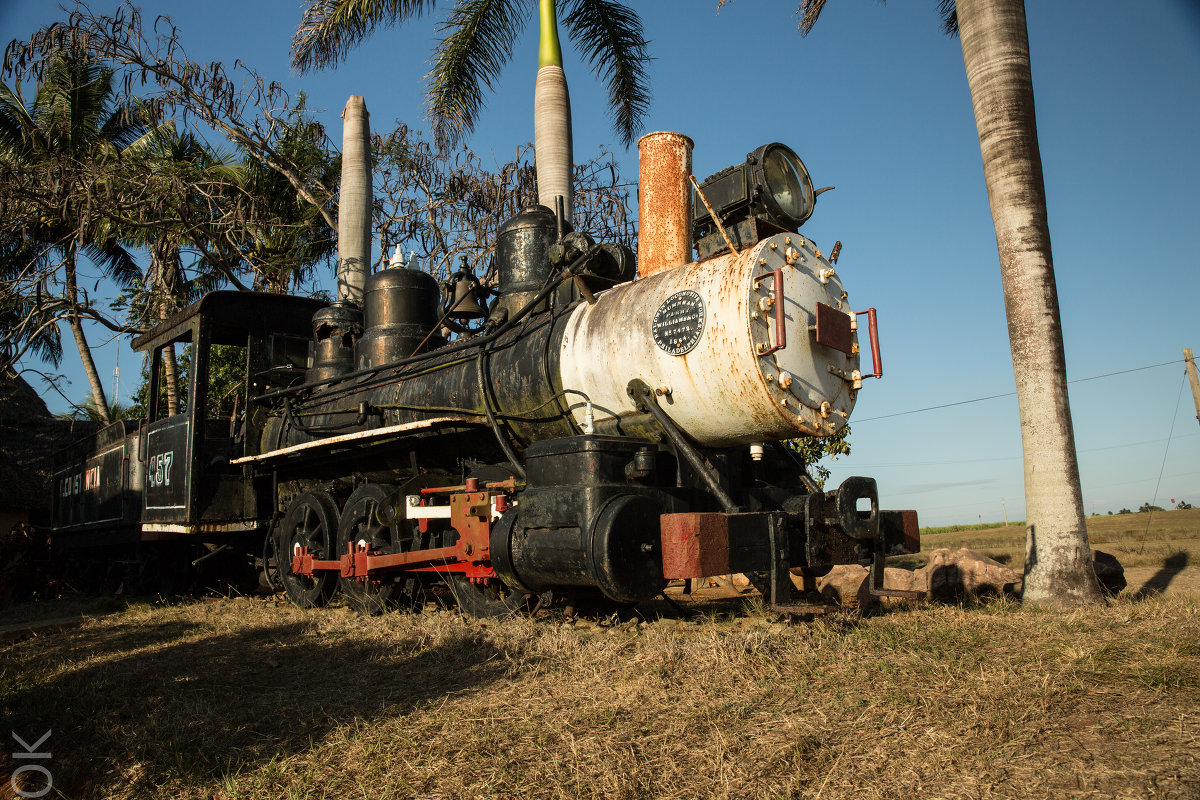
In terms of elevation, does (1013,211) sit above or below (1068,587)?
above

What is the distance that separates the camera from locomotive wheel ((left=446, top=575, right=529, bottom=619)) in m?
4.75

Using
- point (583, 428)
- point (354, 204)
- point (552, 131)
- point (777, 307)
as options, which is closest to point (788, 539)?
point (777, 307)

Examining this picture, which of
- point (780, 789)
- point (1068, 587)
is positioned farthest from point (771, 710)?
point (1068, 587)

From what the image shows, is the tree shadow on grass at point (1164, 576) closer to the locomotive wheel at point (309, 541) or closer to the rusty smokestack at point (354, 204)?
the locomotive wheel at point (309, 541)

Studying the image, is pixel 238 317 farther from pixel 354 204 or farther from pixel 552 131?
pixel 354 204

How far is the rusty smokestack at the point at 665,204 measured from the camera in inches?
191

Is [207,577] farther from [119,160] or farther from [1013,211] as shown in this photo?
[119,160]

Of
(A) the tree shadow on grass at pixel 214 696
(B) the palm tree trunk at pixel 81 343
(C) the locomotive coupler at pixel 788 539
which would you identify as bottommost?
(A) the tree shadow on grass at pixel 214 696

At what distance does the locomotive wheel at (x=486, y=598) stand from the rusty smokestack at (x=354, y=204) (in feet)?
27.1

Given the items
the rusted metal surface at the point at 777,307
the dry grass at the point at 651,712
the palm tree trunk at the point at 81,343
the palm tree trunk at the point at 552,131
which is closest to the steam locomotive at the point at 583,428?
the rusted metal surface at the point at 777,307

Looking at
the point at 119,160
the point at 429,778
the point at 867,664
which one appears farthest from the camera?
the point at 119,160

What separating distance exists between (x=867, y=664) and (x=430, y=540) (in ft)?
10.3

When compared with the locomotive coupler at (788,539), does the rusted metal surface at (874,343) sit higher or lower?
higher

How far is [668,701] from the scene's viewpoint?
9.78 feet
